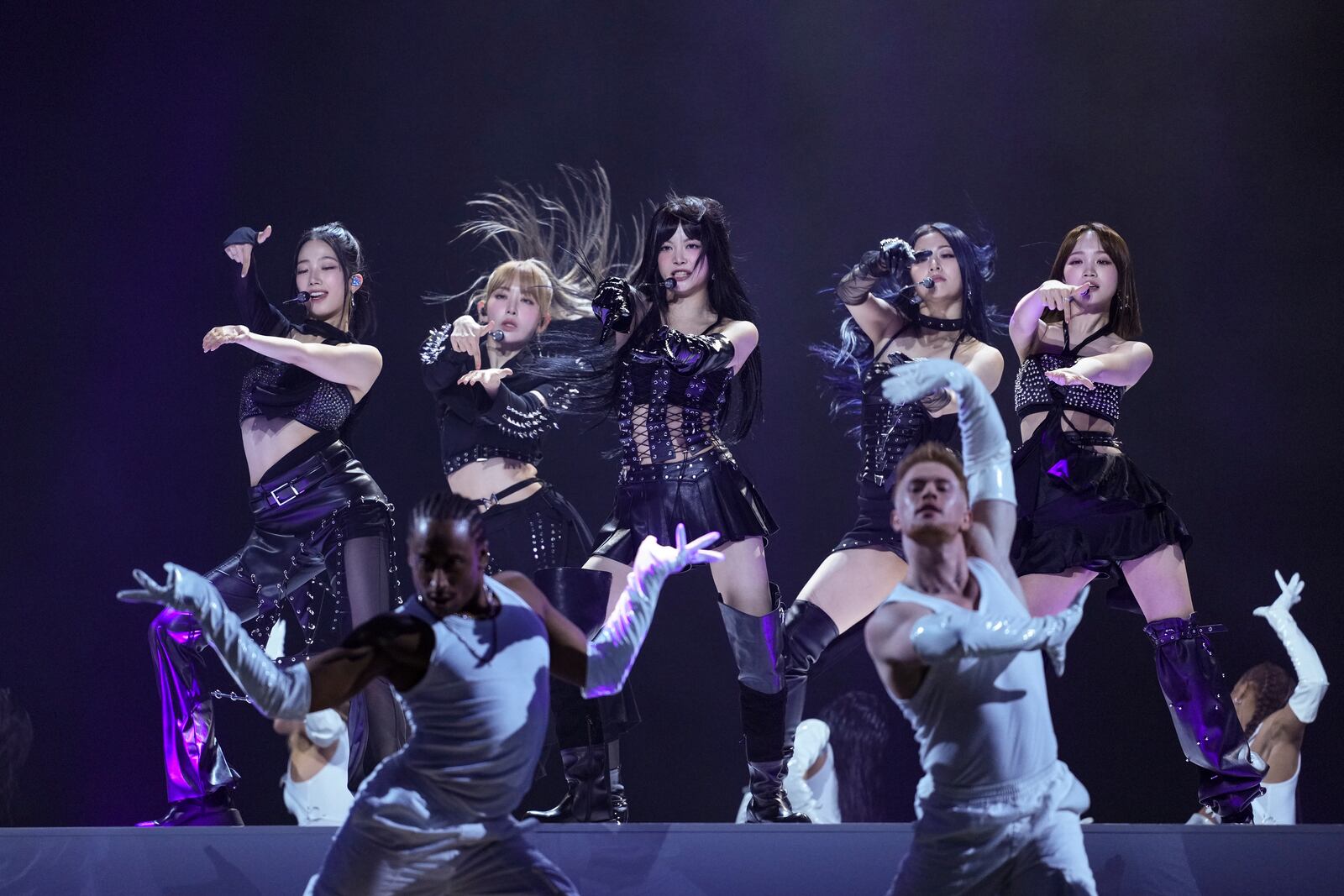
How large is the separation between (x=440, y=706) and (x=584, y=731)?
63.7 inches

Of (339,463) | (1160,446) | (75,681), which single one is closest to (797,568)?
(1160,446)

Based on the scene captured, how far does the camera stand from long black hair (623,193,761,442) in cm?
466

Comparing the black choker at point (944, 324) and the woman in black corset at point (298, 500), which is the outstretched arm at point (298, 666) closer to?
the woman in black corset at point (298, 500)

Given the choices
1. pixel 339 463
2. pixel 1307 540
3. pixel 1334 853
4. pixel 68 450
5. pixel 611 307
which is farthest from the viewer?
pixel 68 450

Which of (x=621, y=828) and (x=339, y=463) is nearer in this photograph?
(x=621, y=828)

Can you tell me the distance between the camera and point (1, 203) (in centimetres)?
601

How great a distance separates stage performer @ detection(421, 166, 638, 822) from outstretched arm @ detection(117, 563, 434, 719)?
5.18ft

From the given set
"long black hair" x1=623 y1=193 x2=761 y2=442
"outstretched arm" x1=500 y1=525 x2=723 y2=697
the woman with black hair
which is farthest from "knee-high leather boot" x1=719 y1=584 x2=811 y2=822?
"outstretched arm" x1=500 y1=525 x2=723 y2=697

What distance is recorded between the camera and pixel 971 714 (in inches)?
103

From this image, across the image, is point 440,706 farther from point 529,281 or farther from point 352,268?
point 352,268

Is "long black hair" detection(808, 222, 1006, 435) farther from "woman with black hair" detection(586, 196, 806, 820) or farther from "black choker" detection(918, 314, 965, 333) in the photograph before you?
"woman with black hair" detection(586, 196, 806, 820)

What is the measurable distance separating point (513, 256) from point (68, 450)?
7.45 feet

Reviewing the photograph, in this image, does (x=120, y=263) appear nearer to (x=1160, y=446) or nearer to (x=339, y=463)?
(x=339, y=463)

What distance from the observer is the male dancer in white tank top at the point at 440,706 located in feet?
8.69
